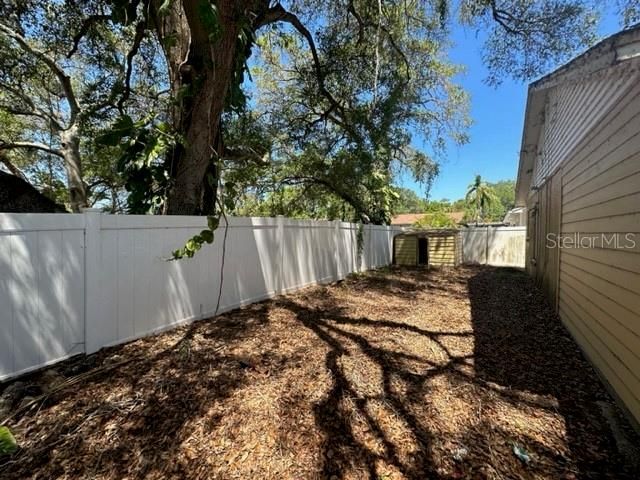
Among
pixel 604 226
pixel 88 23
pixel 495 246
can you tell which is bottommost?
pixel 495 246

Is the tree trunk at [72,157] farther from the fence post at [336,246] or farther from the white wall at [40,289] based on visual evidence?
the white wall at [40,289]

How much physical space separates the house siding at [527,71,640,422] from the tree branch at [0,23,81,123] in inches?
349

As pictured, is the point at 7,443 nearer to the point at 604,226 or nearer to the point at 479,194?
the point at 604,226

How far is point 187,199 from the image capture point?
14.2 feet

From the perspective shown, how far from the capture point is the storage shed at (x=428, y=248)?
1177 cm

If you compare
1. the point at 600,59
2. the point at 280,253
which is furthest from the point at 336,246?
the point at 600,59

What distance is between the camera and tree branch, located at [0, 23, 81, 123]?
591 centimetres

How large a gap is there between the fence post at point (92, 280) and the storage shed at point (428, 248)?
10512 millimetres

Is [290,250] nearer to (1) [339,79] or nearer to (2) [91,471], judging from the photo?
(1) [339,79]

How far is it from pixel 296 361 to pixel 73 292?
2012 mm

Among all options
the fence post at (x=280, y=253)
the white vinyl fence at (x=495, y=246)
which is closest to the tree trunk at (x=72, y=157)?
the fence post at (x=280, y=253)

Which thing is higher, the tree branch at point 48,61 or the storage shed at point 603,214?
the tree branch at point 48,61

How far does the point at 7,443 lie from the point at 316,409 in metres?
1.77

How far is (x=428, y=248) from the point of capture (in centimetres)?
1193
